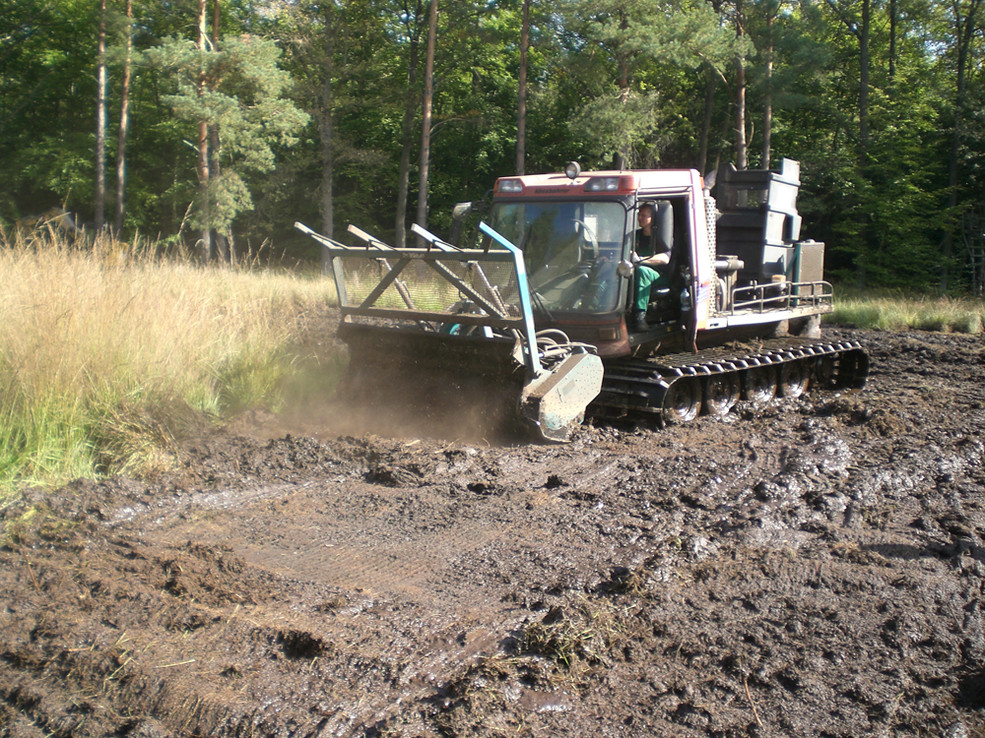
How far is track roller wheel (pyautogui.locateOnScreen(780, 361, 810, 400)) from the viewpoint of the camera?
9.91 m

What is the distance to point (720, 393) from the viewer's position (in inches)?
352

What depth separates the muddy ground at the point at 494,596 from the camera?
10.1 ft

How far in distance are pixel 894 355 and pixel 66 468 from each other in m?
13.2

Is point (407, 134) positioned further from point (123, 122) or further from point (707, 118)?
point (707, 118)

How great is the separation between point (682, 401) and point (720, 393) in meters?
0.84

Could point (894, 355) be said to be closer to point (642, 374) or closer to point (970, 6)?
point (642, 374)

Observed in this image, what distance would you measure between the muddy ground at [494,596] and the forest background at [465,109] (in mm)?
18677

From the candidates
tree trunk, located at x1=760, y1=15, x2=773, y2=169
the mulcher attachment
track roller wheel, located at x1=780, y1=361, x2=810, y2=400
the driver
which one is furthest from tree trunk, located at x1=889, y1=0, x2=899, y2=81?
the mulcher attachment

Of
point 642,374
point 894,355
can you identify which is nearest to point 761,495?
point 642,374

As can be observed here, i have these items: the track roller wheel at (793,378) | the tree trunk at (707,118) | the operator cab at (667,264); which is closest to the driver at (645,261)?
the operator cab at (667,264)

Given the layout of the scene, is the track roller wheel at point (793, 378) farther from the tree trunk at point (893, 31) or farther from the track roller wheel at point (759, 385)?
the tree trunk at point (893, 31)

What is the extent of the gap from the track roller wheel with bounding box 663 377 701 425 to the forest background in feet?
56.6

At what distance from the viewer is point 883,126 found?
94.7ft

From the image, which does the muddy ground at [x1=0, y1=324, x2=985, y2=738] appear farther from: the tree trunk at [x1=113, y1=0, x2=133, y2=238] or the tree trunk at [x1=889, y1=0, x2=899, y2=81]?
the tree trunk at [x1=889, y1=0, x2=899, y2=81]
